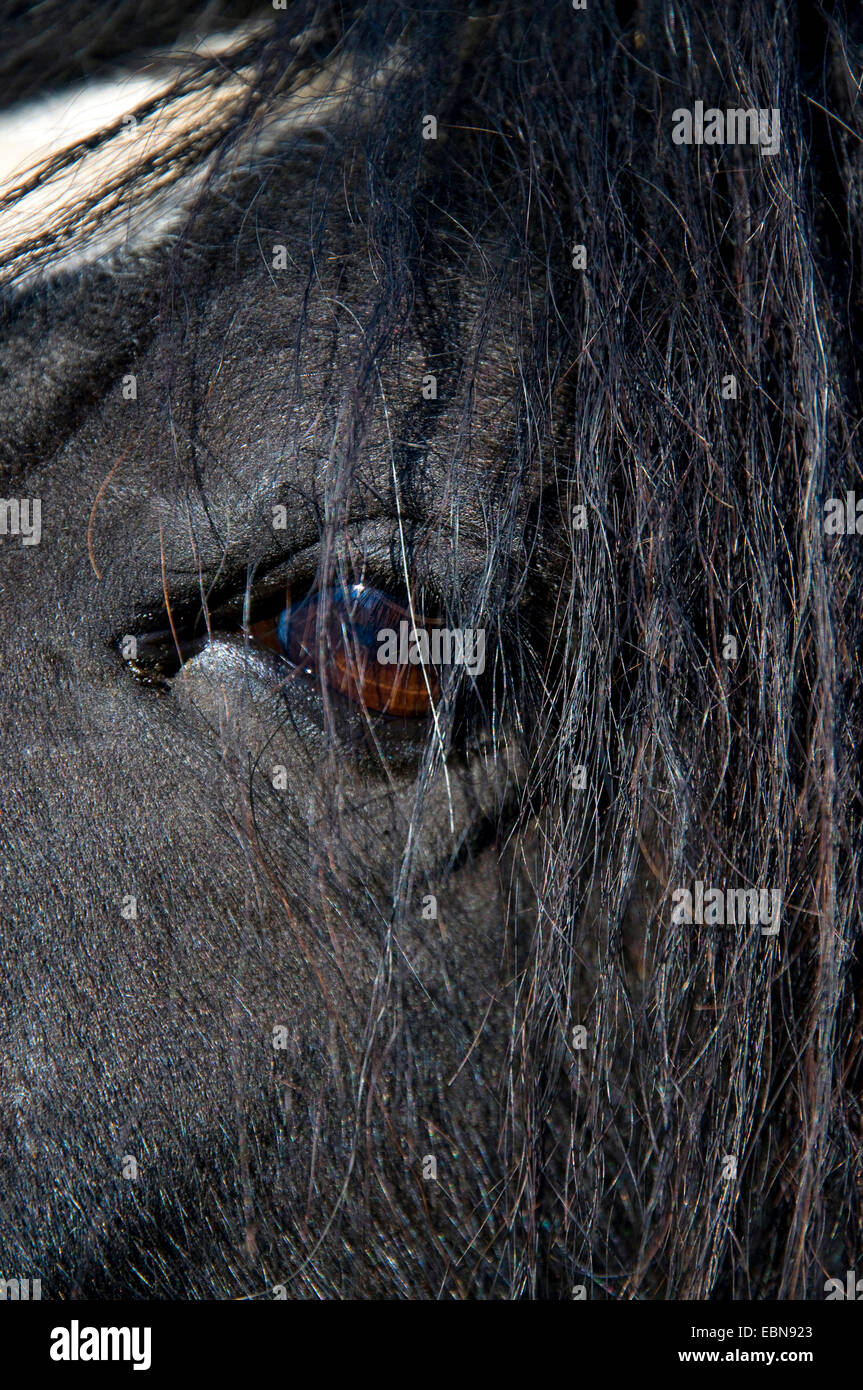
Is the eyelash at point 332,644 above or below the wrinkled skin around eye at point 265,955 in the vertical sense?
above

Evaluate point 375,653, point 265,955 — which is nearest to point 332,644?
point 375,653

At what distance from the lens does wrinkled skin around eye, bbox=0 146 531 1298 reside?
816mm

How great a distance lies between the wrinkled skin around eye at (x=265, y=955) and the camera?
816mm

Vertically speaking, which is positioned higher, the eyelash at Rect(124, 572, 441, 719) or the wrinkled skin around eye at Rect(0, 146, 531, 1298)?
the eyelash at Rect(124, 572, 441, 719)

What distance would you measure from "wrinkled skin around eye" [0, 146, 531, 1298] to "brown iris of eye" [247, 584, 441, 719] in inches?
1.4

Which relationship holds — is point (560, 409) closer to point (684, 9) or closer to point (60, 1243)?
point (684, 9)

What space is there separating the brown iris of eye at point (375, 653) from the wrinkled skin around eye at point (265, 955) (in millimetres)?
37

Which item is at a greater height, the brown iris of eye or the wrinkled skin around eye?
the brown iris of eye

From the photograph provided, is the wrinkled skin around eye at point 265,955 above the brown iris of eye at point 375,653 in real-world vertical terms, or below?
below

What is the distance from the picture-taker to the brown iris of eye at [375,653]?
83 centimetres

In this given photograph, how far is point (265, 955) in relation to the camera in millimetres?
823

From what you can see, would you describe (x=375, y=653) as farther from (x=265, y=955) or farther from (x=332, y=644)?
(x=265, y=955)

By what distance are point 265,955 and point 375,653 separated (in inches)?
11.3
